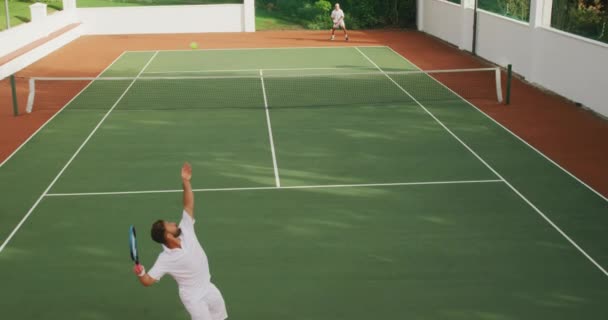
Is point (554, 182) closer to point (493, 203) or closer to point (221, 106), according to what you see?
point (493, 203)

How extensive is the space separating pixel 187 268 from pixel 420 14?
29.4 metres

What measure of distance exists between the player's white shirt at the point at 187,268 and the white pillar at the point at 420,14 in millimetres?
28872

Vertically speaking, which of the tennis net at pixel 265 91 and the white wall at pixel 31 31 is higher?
the white wall at pixel 31 31

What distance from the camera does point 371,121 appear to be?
1633 cm

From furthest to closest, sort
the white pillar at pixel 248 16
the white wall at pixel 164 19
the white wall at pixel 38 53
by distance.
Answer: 1. the white pillar at pixel 248 16
2. the white wall at pixel 164 19
3. the white wall at pixel 38 53

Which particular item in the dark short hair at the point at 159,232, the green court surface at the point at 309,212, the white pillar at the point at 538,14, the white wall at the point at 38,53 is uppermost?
the white pillar at the point at 538,14

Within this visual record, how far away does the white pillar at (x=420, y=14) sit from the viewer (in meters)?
34.0

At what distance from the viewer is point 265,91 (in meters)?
19.8

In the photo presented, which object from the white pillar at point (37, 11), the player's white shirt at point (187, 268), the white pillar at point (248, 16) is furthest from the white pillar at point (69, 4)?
the player's white shirt at point (187, 268)

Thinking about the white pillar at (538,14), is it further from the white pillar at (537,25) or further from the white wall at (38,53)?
the white wall at (38,53)

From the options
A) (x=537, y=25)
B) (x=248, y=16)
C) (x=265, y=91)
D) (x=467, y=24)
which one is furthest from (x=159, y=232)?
(x=248, y=16)

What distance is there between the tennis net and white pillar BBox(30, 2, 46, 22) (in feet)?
22.0

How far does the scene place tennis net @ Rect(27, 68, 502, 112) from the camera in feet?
59.9

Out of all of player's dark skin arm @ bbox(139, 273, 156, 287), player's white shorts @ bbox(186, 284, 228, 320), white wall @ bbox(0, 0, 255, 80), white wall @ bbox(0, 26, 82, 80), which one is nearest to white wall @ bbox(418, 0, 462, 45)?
white wall @ bbox(0, 0, 255, 80)
